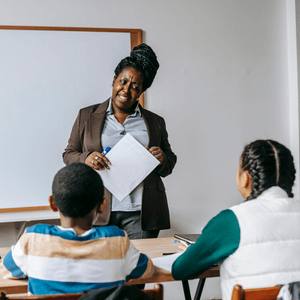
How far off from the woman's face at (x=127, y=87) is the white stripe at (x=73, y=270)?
1.04 meters

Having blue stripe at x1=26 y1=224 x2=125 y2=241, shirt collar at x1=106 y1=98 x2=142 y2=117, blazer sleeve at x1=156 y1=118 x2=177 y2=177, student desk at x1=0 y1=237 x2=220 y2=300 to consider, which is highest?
shirt collar at x1=106 y1=98 x2=142 y2=117

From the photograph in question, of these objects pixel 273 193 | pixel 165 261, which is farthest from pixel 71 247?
pixel 273 193

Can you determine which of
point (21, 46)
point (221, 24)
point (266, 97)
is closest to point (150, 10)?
point (221, 24)

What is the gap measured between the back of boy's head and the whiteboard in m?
1.48

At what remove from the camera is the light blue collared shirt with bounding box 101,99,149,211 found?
1.74m

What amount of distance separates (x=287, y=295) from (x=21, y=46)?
230 cm

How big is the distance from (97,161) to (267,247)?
928 millimetres

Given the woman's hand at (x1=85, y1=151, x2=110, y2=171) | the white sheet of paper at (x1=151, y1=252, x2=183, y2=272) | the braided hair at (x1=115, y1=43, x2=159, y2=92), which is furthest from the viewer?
the braided hair at (x1=115, y1=43, x2=159, y2=92)

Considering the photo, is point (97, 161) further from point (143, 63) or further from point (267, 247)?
point (267, 247)

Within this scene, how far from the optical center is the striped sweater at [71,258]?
3.18 feet

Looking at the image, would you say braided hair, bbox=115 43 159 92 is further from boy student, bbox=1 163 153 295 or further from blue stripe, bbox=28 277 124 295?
blue stripe, bbox=28 277 124 295

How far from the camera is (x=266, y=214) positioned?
1.02 metres

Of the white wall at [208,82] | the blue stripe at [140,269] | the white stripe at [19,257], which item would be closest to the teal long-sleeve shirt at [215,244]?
the blue stripe at [140,269]

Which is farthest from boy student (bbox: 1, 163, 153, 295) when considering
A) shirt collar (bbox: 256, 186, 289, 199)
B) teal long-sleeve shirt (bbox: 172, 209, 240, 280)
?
shirt collar (bbox: 256, 186, 289, 199)
